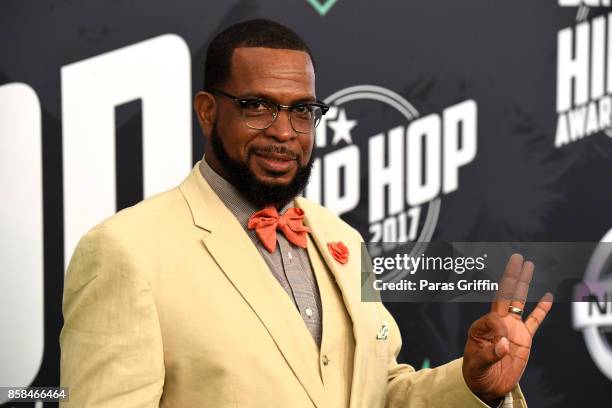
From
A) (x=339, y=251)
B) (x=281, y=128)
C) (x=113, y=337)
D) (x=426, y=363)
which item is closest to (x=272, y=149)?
(x=281, y=128)

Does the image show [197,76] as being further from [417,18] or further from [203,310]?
[203,310]

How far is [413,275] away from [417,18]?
1.14 meters

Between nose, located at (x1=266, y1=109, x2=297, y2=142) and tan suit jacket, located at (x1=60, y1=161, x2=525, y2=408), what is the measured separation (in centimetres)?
23

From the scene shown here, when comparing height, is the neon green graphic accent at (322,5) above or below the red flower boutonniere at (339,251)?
above

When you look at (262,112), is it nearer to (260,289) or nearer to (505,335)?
(260,289)

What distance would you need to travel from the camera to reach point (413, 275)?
2.55 m

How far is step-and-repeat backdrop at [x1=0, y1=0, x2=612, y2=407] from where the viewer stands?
3.02 m

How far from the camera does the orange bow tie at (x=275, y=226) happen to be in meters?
2.01

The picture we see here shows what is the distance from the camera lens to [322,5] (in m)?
3.14

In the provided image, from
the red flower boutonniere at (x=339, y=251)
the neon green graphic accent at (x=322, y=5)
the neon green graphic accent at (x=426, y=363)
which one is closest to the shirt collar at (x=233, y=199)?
the red flower boutonniere at (x=339, y=251)

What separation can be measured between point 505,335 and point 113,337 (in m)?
0.83

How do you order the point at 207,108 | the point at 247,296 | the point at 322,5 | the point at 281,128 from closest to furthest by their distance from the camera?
1. the point at 247,296
2. the point at 281,128
3. the point at 207,108
4. the point at 322,5

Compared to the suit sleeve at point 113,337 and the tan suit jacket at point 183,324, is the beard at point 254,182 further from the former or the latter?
the suit sleeve at point 113,337

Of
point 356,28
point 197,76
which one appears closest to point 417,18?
point 356,28
